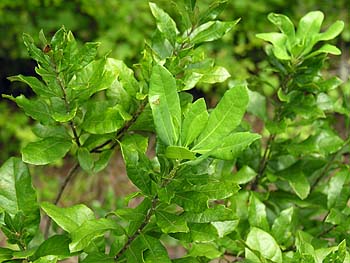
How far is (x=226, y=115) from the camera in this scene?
0.99 meters

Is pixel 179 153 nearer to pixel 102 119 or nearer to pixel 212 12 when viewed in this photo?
pixel 102 119

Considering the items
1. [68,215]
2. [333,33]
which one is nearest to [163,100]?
[68,215]

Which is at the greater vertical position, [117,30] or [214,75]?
[214,75]

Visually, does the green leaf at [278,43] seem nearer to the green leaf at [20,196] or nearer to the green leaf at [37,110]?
the green leaf at [37,110]

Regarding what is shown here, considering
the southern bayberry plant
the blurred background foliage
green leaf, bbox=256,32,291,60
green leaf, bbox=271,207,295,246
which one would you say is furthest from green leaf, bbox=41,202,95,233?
the blurred background foliage

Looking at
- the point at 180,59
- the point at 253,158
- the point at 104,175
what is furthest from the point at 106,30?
the point at 180,59

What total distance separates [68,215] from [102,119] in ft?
0.67

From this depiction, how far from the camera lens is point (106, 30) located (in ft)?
13.6

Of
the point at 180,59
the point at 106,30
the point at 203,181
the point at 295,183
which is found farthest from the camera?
the point at 106,30

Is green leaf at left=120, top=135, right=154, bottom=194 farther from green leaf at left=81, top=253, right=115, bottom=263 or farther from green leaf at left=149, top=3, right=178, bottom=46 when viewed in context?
green leaf at left=149, top=3, right=178, bottom=46

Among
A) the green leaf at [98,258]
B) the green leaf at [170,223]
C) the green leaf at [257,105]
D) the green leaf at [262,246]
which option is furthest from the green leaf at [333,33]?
the green leaf at [98,258]

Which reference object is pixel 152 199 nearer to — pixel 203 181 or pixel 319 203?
pixel 203 181

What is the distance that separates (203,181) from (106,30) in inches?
128

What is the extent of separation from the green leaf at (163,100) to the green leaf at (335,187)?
0.57 meters
